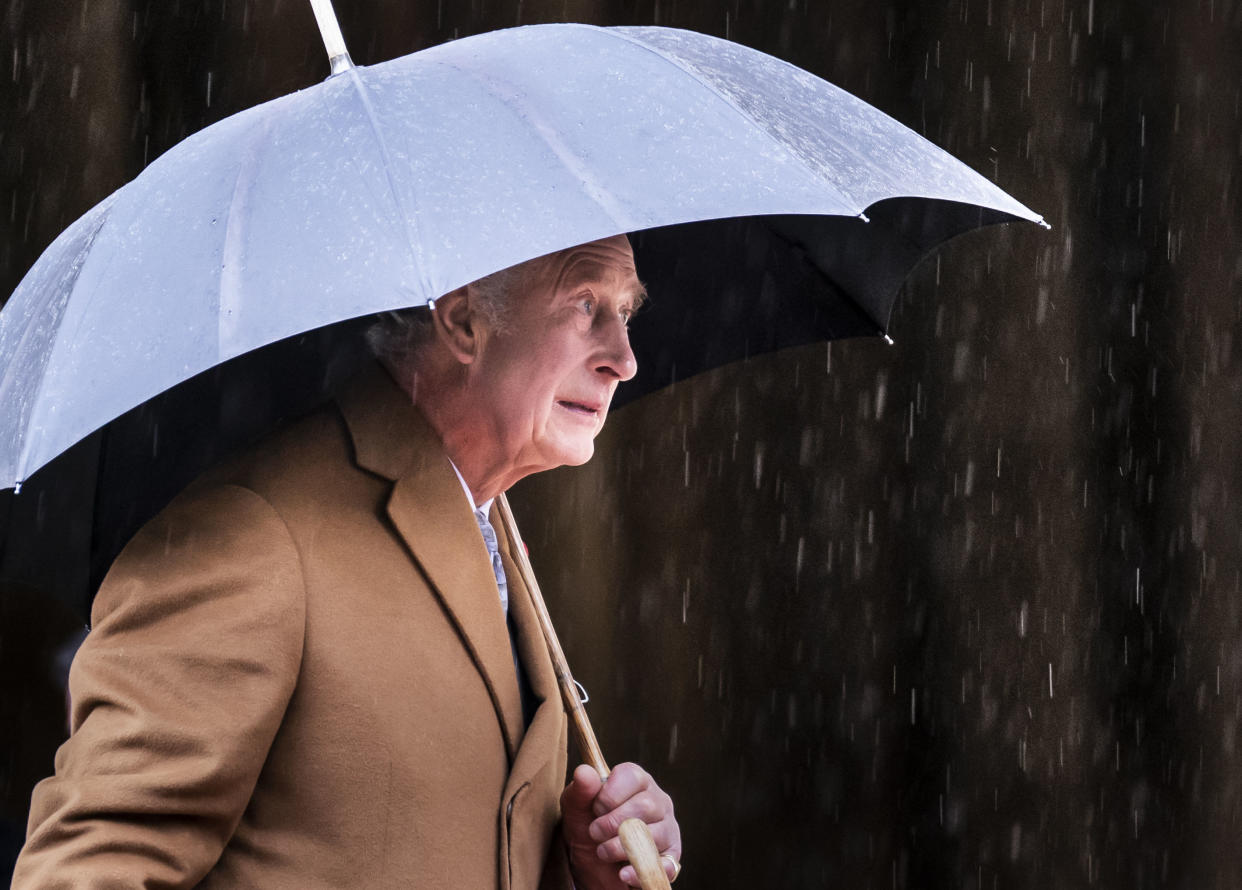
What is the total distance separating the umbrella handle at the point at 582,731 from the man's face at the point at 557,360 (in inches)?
6.3

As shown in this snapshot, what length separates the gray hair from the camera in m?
1.83

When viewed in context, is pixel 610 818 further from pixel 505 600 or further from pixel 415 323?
pixel 415 323

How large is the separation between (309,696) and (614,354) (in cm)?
62

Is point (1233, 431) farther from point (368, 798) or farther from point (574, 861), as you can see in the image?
point (368, 798)

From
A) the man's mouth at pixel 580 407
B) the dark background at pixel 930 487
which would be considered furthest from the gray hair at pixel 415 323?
the dark background at pixel 930 487

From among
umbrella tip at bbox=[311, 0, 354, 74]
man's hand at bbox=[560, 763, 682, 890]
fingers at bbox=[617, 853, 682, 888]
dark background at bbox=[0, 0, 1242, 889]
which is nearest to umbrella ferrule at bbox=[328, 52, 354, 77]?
umbrella tip at bbox=[311, 0, 354, 74]

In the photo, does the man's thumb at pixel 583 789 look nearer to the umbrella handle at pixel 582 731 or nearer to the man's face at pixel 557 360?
the umbrella handle at pixel 582 731

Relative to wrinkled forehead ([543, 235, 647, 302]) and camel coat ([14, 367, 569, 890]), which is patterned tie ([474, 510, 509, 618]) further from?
wrinkled forehead ([543, 235, 647, 302])

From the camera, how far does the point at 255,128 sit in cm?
158

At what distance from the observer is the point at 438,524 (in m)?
1.73

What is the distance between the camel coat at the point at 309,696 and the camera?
1.43 metres

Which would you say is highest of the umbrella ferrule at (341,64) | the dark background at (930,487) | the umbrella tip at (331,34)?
the umbrella tip at (331,34)

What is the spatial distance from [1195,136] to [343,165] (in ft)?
7.59

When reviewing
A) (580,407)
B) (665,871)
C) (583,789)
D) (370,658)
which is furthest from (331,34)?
(665,871)
